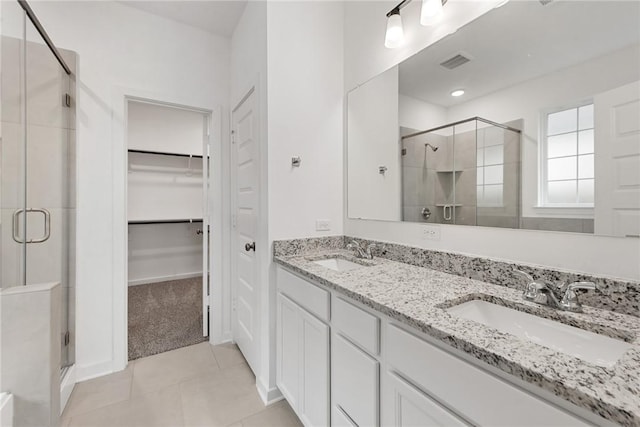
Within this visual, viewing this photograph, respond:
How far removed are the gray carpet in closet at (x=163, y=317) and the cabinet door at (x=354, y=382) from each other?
181 cm

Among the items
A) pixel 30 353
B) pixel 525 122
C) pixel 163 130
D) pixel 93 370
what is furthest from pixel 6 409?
pixel 163 130

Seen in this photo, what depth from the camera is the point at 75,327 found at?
6.31 feet

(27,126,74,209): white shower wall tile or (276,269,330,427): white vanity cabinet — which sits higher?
(27,126,74,209): white shower wall tile

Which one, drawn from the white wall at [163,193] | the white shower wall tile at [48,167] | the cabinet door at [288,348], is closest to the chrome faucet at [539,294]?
the cabinet door at [288,348]

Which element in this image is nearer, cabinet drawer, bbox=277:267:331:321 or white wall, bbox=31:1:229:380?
cabinet drawer, bbox=277:267:331:321

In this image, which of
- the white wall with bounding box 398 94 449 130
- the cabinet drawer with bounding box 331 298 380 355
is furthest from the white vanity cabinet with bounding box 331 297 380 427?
the white wall with bounding box 398 94 449 130

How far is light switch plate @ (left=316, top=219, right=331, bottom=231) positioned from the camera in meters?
1.89

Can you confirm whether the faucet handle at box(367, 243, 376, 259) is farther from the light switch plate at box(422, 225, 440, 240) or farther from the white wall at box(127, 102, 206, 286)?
the white wall at box(127, 102, 206, 286)

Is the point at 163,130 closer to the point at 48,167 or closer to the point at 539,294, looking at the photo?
the point at 48,167

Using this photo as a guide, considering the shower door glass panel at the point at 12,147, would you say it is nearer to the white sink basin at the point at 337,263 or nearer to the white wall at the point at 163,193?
the white sink basin at the point at 337,263

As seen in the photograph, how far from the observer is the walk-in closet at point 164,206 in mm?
3732

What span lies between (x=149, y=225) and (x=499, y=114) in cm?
449

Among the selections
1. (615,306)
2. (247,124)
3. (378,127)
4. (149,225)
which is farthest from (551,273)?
(149,225)

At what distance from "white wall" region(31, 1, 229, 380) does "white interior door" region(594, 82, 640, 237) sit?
8.97 feet
